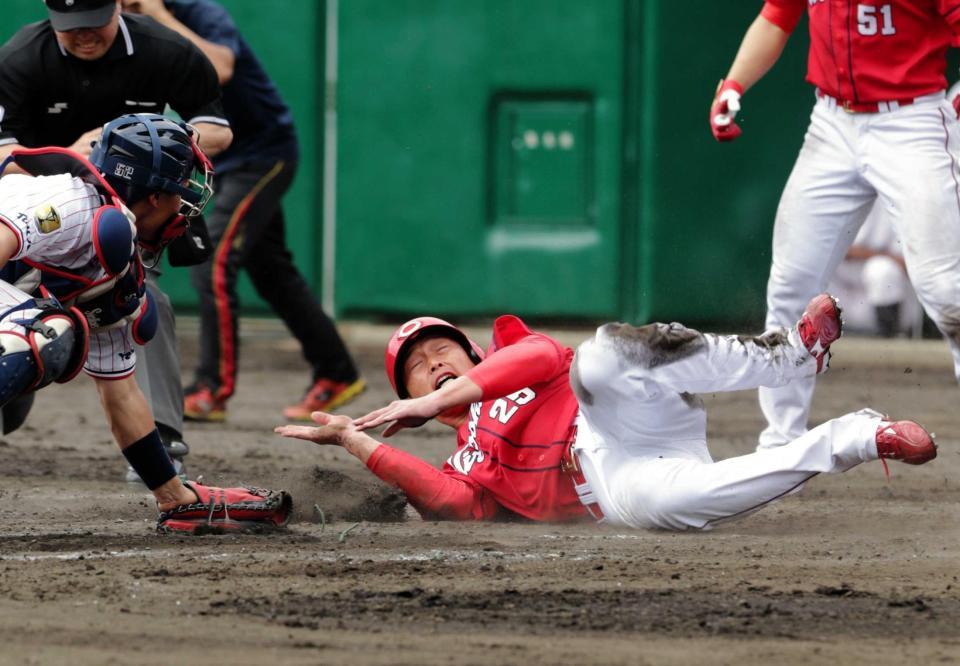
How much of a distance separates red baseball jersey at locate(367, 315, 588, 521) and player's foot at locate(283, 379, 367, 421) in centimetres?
295

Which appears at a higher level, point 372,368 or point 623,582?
point 623,582

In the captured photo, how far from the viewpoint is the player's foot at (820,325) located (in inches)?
190

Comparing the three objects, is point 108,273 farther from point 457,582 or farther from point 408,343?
point 457,582

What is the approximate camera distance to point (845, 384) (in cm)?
948

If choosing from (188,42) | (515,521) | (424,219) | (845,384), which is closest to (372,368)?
(424,219)

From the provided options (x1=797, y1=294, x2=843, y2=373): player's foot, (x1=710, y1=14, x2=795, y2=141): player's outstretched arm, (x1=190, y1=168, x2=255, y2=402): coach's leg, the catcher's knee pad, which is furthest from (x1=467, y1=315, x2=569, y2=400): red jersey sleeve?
(x1=190, y1=168, x2=255, y2=402): coach's leg

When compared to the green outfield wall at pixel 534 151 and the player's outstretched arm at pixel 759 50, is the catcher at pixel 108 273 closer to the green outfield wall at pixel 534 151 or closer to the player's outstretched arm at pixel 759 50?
the player's outstretched arm at pixel 759 50

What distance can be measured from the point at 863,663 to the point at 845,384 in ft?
20.4

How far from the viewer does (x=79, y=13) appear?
582cm

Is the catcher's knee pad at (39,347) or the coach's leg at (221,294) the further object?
the coach's leg at (221,294)

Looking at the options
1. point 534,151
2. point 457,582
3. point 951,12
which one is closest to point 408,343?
point 457,582

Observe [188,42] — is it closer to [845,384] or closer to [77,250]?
[77,250]

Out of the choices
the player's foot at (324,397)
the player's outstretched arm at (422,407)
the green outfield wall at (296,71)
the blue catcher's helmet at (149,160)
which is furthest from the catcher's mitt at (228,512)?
the green outfield wall at (296,71)

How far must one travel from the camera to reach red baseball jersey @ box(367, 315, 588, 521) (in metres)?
5.06
